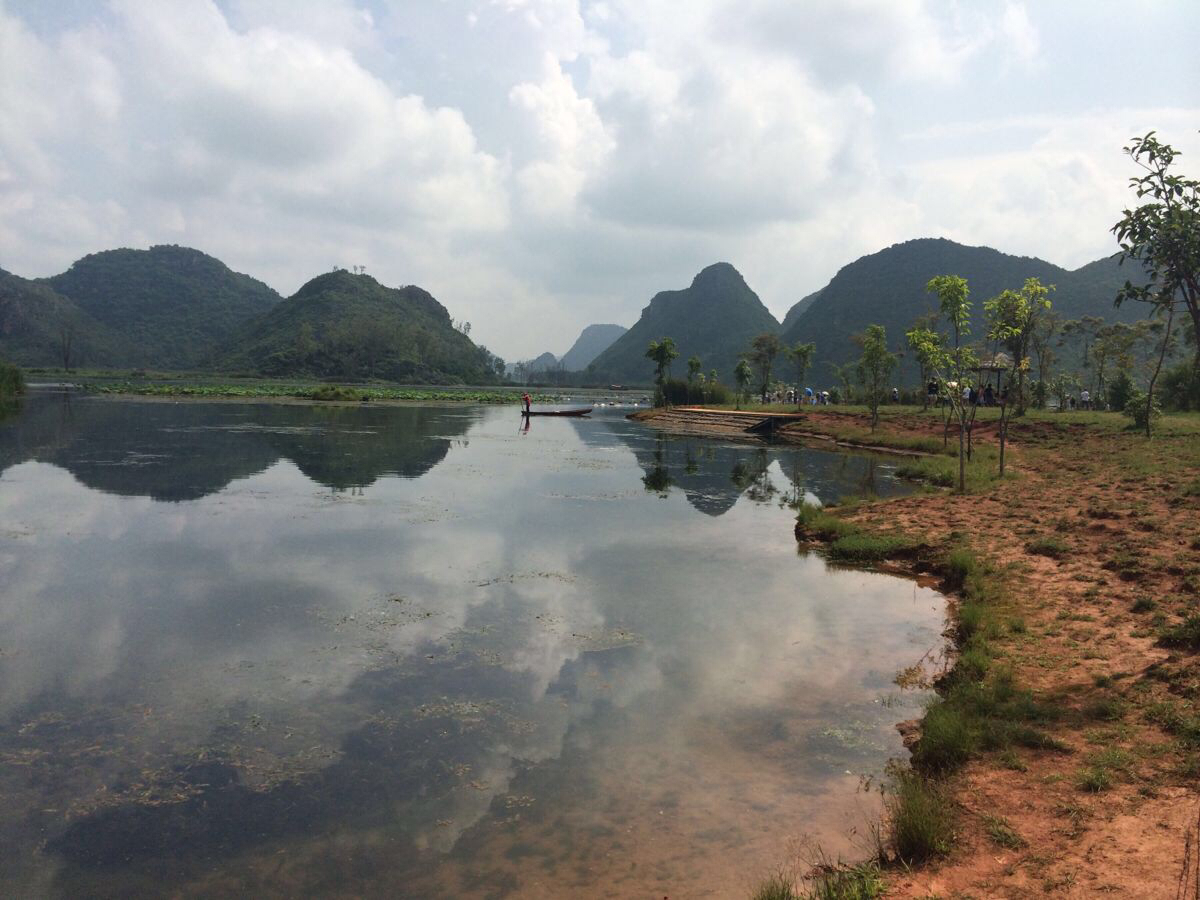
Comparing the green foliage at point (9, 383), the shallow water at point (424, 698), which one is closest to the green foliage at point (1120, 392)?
the shallow water at point (424, 698)

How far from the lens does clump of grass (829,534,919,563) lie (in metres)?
17.7

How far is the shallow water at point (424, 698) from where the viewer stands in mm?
6328

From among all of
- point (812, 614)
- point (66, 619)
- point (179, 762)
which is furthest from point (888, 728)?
point (66, 619)

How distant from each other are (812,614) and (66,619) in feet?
41.1

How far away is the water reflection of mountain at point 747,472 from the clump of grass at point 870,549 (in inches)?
232

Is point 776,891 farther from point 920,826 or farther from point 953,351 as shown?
point 953,351

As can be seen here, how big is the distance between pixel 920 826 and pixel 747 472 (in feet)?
96.4

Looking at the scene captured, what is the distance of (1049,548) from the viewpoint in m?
15.4

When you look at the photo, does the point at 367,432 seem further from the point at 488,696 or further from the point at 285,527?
the point at 488,696

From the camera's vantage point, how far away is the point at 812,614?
13398 mm

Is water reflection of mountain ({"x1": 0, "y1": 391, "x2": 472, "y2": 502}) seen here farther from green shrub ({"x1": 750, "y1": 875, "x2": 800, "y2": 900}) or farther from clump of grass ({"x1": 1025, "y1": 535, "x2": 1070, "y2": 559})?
green shrub ({"x1": 750, "y1": 875, "x2": 800, "y2": 900})

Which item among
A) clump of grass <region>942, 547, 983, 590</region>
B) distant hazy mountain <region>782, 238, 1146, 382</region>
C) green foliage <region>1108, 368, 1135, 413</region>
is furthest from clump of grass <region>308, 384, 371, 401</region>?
distant hazy mountain <region>782, 238, 1146, 382</region>

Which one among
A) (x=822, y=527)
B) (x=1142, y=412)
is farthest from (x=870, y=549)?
(x=1142, y=412)

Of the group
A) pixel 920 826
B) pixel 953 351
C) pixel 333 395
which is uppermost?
pixel 953 351
